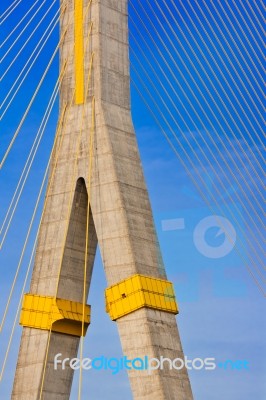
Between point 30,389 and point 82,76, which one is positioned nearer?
point 30,389

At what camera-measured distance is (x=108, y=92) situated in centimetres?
3353

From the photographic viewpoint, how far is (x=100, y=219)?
31578 millimetres

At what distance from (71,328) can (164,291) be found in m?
3.62

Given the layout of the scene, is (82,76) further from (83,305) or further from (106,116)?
(83,305)

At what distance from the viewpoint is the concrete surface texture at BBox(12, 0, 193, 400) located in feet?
98.6

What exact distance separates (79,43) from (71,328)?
9.91 m

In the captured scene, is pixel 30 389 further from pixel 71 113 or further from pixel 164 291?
pixel 71 113

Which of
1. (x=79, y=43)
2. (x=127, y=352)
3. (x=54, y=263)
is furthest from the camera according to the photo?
(x=79, y=43)

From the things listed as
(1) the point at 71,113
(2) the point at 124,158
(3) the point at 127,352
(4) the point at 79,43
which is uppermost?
(4) the point at 79,43

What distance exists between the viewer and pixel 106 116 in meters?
32.9

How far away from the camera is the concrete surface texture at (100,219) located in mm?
30062

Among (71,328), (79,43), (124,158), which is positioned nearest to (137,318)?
(71,328)

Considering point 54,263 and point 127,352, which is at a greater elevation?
point 54,263

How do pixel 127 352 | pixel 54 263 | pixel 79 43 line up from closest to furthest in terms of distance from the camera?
pixel 127 352
pixel 54 263
pixel 79 43
